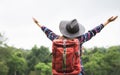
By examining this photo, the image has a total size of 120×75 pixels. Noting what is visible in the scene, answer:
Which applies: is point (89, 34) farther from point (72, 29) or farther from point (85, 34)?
point (72, 29)

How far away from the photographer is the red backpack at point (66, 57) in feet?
26.0

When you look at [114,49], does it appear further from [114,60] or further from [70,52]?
[70,52]

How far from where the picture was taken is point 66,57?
314 inches

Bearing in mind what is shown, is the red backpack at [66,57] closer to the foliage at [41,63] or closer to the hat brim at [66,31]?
the hat brim at [66,31]

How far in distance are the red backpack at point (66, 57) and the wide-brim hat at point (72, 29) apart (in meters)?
0.10

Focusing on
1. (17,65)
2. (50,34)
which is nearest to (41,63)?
(17,65)

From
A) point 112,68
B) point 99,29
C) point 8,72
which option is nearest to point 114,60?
point 112,68

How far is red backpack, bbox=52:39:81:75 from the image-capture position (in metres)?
7.93

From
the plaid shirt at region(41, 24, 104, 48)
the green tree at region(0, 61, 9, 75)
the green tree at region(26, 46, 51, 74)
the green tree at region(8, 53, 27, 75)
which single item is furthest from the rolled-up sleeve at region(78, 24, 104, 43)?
the green tree at region(26, 46, 51, 74)

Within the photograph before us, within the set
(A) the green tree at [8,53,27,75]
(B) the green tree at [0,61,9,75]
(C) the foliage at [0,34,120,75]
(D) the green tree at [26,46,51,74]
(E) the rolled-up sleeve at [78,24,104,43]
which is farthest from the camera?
(D) the green tree at [26,46,51,74]

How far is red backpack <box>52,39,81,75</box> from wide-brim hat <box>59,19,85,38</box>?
98 mm

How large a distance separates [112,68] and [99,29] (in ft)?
273

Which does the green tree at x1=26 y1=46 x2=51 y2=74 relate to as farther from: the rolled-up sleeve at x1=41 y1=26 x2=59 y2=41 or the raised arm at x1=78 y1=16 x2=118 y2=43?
the raised arm at x1=78 y1=16 x2=118 y2=43

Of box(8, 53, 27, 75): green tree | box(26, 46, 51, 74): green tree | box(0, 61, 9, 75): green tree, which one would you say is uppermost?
box(26, 46, 51, 74): green tree
